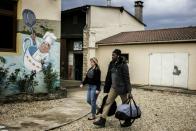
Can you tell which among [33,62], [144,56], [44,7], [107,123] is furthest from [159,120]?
[144,56]

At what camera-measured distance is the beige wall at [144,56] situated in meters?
19.1

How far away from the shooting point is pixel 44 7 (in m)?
13.9

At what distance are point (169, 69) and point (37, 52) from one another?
31.1 ft

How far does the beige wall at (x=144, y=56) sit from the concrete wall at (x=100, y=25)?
1034mm

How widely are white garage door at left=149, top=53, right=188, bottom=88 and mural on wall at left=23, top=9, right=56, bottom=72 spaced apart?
8.70 meters

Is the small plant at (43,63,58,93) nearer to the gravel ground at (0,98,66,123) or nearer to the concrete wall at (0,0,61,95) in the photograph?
the concrete wall at (0,0,61,95)

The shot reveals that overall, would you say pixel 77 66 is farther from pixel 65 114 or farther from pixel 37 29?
pixel 65 114

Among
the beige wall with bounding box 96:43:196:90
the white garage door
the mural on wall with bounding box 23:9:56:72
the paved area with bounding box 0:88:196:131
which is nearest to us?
the paved area with bounding box 0:88:196:131

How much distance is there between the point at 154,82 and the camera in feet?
68.6

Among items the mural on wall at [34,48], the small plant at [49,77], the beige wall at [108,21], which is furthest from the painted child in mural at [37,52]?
the beige wall at [108,21]

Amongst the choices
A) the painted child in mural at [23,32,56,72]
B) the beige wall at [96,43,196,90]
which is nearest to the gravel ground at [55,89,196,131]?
the painted child in mural at [23,32,56,72]

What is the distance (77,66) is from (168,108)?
47.4ft

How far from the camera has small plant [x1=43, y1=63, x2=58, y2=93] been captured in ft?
45.2

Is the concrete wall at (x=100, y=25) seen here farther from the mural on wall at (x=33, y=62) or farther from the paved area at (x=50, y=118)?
the paved area at (x=50, y=118)
